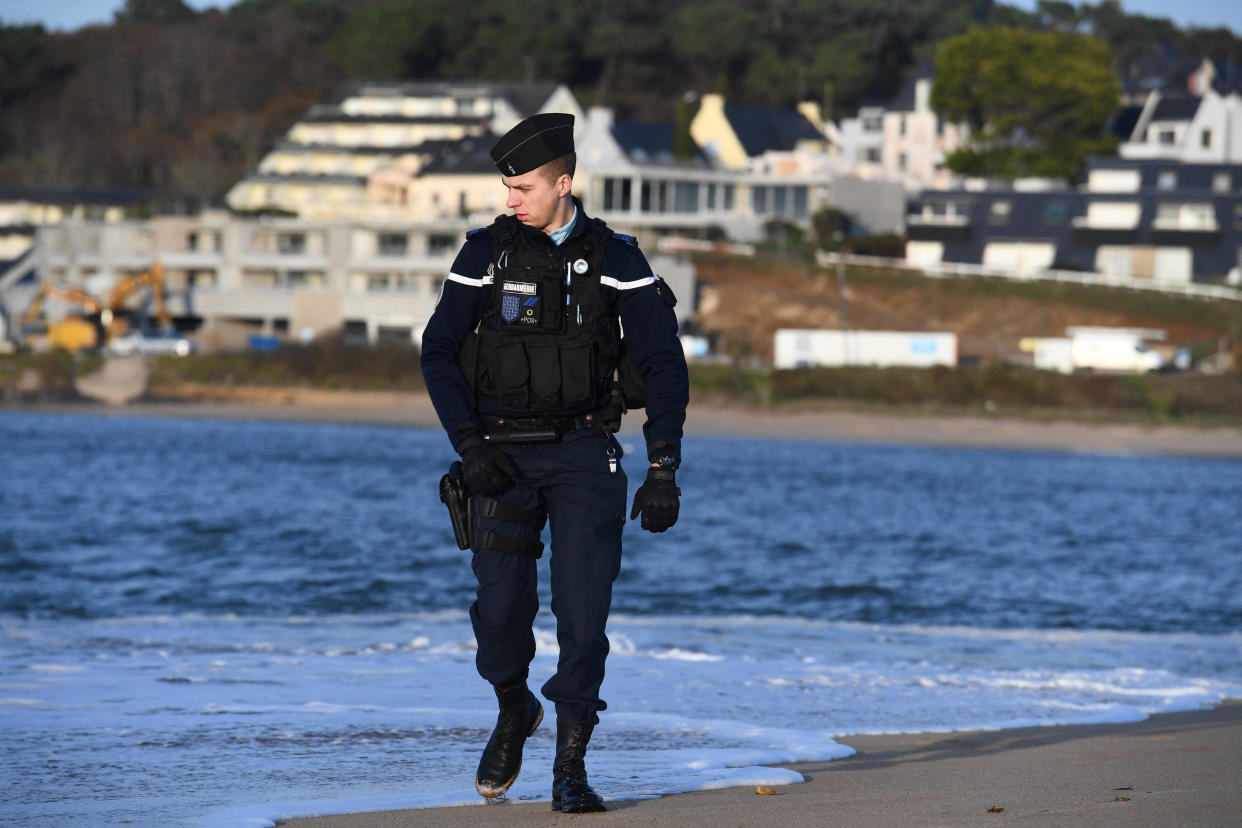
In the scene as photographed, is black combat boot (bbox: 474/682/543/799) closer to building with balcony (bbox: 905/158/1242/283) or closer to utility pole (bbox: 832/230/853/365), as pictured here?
utility pole (bbox: 832/230/853/365)

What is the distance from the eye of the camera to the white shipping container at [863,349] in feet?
190

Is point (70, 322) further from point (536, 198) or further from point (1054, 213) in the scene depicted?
point (536, 198)

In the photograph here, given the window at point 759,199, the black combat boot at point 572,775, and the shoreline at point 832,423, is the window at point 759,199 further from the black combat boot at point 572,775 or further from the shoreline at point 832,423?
the black combat boot at point 572,775

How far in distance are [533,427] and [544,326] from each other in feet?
1.04

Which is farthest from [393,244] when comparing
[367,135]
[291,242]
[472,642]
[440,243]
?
[472,642]

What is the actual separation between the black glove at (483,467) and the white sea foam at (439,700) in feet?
3.21

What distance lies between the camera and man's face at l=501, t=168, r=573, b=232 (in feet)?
16.4

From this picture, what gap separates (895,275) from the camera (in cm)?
6644

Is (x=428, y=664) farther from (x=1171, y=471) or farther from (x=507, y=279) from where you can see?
(x=1171, y=471)

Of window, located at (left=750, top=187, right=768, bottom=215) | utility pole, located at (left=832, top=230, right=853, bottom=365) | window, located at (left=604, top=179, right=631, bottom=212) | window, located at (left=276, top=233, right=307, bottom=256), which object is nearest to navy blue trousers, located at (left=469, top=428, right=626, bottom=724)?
utility pole, located at (left=832, top=230, right=853, bottom=365)

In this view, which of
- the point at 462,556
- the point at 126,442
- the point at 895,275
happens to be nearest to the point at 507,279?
the point at 462,556

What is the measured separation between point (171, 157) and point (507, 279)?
116 metres

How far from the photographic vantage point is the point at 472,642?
32.5 feet

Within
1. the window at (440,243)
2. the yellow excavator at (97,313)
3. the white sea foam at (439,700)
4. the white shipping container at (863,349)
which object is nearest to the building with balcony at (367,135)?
the window at (440,243)
